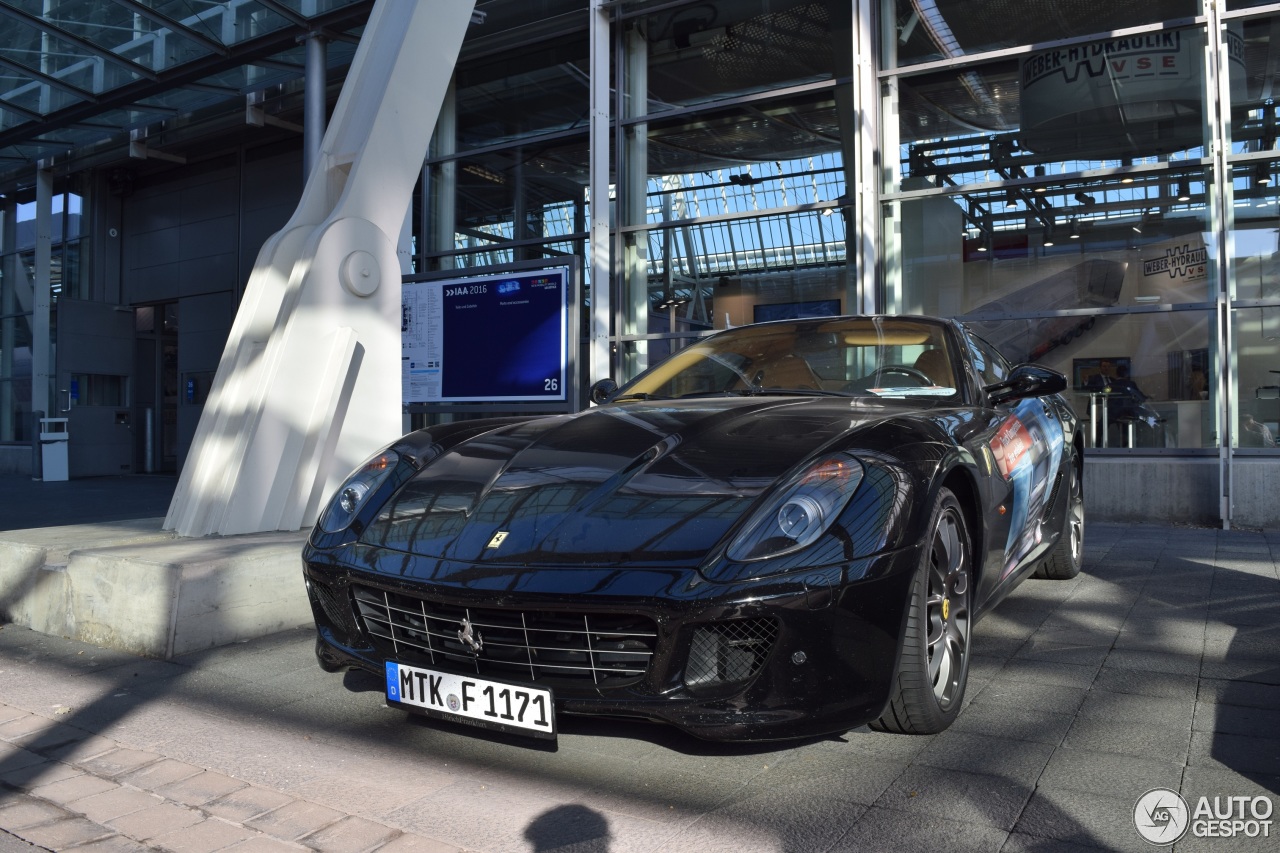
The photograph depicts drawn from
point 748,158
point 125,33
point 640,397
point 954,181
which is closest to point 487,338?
point 748,158

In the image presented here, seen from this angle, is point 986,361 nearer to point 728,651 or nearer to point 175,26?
point 728,651

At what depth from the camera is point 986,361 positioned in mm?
4504

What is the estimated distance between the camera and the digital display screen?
380 inches

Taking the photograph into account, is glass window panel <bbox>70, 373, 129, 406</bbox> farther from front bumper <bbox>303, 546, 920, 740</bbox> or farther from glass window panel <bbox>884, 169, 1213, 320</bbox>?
front bumper <bbox>303, 546, 920, 740</bbox>

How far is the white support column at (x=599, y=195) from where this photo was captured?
11.4 m

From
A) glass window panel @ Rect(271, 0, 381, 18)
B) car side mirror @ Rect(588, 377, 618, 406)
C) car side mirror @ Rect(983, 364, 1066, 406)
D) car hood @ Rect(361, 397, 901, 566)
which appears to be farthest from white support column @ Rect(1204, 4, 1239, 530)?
glass window panel @ Rect(271, 0, 381, 18)

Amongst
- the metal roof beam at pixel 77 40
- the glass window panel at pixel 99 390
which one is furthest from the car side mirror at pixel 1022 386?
the glass window panel at pixel 99 390

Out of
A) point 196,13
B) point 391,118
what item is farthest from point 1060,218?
point 196,13

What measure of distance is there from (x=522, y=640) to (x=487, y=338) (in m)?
7.83

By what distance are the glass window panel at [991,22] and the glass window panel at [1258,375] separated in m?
2.66

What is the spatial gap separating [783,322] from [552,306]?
18.0 ft

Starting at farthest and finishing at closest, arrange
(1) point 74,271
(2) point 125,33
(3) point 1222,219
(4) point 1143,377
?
(1) point 74,271
(2) point 125,33
(4) point 1143,377
(3) point 1222,219

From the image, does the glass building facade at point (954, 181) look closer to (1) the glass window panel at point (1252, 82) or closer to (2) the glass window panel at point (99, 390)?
(1) the glass window panel at point (1252, 82)

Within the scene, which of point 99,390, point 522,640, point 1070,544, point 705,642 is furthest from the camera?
point 99,390
